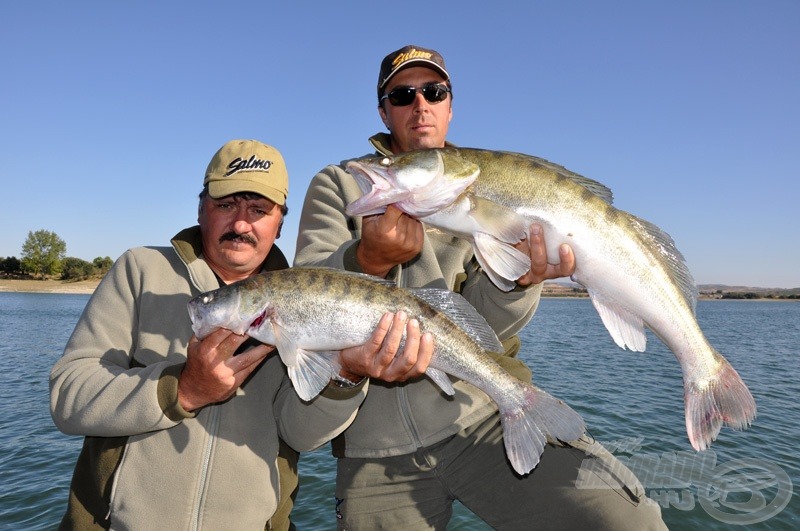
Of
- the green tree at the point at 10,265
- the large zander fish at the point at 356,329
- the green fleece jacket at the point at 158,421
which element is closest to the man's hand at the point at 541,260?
the large zander fish at the point at 356,329

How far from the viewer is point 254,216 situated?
3822mm

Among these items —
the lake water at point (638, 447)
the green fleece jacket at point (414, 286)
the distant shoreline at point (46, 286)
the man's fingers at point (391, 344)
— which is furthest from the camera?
the distant shoreline at point (46, 286)

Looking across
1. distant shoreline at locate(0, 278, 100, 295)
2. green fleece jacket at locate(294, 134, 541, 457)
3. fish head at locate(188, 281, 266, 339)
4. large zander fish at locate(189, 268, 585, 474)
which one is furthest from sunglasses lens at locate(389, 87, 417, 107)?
distant shoreline at locate(0, 278, 100, 295)

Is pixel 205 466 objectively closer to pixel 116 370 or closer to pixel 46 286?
pixel 116 370

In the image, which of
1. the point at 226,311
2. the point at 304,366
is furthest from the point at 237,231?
the point at 304,366

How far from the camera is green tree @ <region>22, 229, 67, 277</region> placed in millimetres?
93625

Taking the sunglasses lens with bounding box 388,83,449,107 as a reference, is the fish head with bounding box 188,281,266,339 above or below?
below

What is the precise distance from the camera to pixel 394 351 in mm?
2979

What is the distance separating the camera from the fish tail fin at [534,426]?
3078 mm

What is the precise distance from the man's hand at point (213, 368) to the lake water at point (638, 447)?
3.80 metres

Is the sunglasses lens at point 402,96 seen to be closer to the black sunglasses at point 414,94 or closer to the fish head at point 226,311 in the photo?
the black sunglasses at point 414,94

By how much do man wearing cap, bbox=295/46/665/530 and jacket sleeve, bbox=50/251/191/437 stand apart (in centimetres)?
113

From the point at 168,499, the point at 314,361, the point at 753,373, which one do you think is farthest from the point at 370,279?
the point at 753,373

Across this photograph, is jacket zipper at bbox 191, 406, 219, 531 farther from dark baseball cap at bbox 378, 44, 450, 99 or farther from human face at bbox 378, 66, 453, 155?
dark baseball cap at bbox 378, 44, 450, 99
